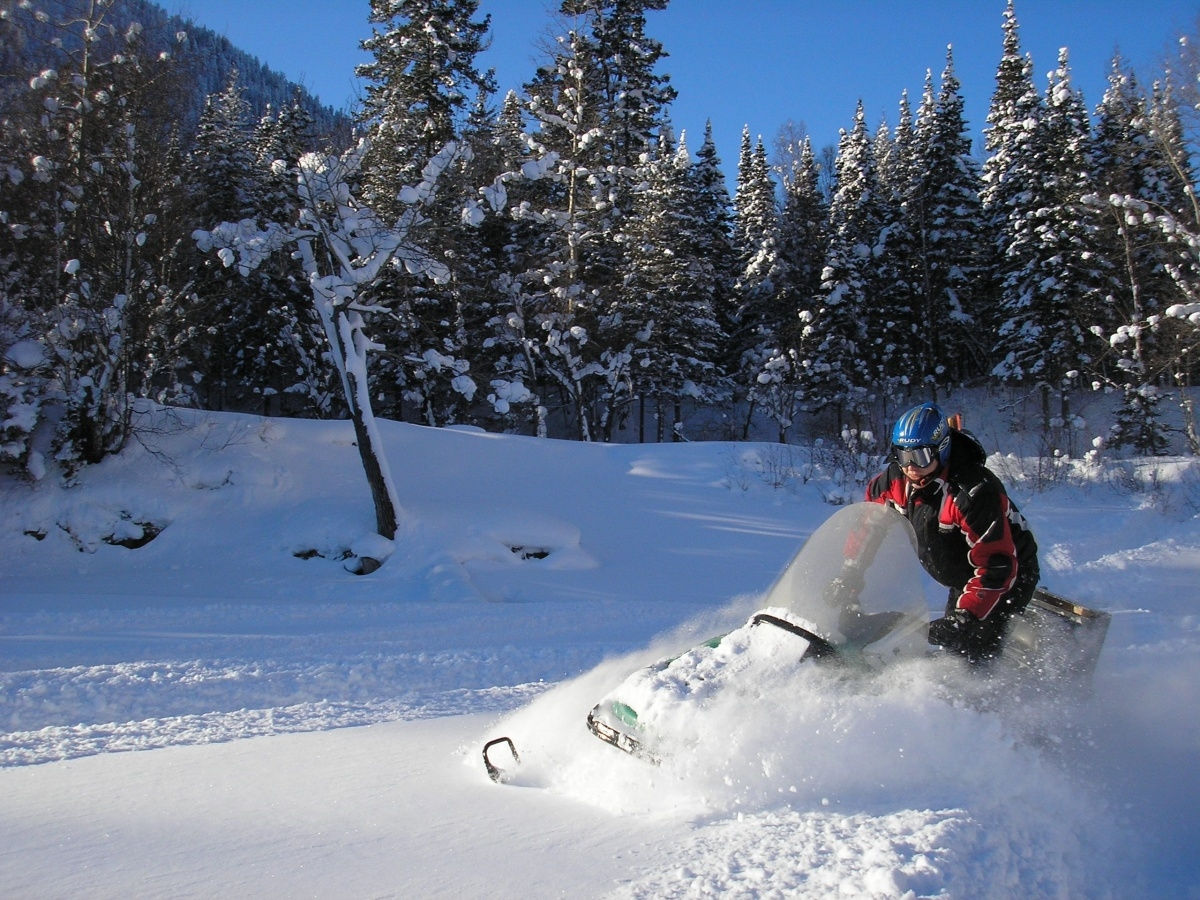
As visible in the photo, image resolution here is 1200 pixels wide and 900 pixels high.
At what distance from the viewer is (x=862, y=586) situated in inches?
169

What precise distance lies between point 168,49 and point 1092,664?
1830 cm

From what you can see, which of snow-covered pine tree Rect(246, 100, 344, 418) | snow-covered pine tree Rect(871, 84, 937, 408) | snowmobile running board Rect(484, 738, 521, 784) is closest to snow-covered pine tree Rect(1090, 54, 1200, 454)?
snow-covered pine tree Rect(871, 84, 937, 408)

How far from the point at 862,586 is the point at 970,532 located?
738mm

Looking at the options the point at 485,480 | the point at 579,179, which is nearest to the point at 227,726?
the point at 485,480

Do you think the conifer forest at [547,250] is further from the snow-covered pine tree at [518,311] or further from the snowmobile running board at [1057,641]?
the snowmobile running board at [1057,641]

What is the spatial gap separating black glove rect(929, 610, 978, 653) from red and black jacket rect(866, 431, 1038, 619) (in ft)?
0.19

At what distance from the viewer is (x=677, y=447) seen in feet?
66.9

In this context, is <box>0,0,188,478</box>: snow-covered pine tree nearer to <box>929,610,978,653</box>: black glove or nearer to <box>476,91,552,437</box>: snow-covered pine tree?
<box>476,91,552,437</box>: snow-covered pine tree

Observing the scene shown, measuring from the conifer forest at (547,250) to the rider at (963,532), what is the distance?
31.6ft

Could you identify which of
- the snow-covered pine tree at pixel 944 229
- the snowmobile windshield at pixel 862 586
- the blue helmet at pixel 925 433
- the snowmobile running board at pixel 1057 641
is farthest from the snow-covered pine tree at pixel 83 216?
the snow-covered pine tree at pixel 944 229

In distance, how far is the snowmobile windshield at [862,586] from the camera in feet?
13.7

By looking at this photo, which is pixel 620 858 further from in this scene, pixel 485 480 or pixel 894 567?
pixel 485 480

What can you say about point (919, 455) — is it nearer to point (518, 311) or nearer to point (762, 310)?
point (518, 311)

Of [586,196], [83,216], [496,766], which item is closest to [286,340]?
[586,196]
